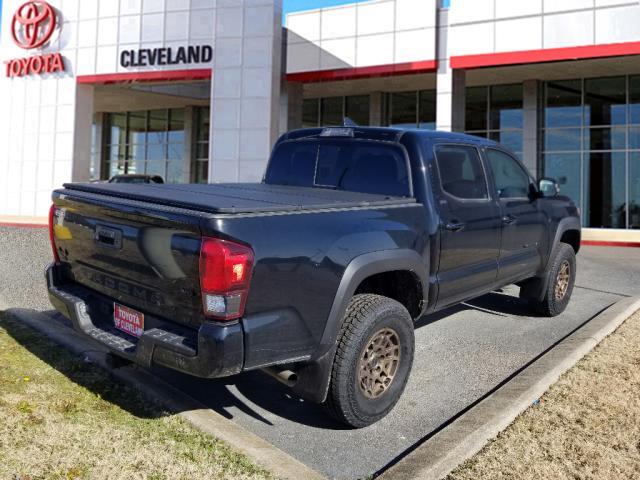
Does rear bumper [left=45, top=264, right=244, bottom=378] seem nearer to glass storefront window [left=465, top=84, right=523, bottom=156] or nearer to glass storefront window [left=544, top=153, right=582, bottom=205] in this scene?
glass storefront window [left=544, top=153, right=582, bottom=205]

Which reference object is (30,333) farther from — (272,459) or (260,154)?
(260,154)

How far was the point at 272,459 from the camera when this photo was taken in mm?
3234

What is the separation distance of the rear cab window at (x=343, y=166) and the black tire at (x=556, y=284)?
2.85 metres

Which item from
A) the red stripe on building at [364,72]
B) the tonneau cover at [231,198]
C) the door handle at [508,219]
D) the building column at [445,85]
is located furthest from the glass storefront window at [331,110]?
the tonneau cover at [231,198]

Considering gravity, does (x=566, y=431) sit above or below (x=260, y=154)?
below

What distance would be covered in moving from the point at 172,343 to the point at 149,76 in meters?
19.6

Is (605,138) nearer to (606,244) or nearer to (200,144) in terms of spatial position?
(606,244)

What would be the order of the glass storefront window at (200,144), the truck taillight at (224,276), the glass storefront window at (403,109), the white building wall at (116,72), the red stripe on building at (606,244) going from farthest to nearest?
the glass storefront window at (200,144) → the glass storefront window at (403,109) → the white building wall at (116,72) → the red stripe on building at (606,244) → the truck taillight at (224,276)

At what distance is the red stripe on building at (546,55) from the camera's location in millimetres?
15602

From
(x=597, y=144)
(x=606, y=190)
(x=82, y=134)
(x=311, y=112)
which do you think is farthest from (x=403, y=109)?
(x=82, y=134)

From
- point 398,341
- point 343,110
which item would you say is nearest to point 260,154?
point 343,110

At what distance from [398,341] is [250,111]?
54.8ft

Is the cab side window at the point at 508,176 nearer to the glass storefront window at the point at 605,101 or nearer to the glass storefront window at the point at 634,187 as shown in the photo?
the glass storefront window at the point at 634,187

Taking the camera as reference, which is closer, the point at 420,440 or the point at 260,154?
the point at 420,440
